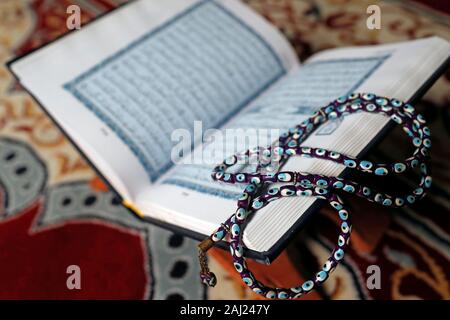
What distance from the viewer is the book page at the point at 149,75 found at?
569 mm

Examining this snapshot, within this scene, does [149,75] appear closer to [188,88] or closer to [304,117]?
[188,88]

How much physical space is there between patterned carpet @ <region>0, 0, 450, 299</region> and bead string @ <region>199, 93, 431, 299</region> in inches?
5.0

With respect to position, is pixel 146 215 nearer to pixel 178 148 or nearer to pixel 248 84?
pixel 178 148

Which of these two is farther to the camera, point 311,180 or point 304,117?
point 304,117

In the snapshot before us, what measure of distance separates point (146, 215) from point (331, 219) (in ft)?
0.95

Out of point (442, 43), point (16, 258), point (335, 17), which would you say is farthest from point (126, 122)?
point (335, 17)

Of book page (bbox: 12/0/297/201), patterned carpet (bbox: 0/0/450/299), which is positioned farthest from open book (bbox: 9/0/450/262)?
patterned carpet (bbox: 0/0/450/299)

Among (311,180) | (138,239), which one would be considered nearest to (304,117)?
(311,180)

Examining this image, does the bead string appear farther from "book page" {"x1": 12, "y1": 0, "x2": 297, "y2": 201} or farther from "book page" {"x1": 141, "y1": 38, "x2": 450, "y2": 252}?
"book page" {"x1": 12, "y1": 0, "x2": 297, "y2": 201}

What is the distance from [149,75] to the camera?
24.5 inches

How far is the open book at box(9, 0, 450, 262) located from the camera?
1.64 ft

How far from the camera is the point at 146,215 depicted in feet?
1.82

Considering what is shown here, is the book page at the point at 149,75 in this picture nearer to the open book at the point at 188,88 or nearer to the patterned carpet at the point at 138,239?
the open book at the point at 188,88

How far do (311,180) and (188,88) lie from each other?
0.86 ft
